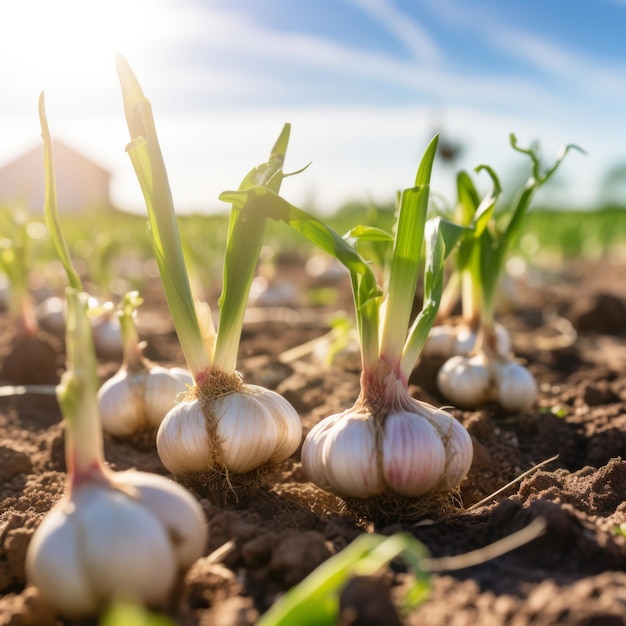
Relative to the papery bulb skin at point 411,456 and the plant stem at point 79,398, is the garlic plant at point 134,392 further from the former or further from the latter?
the plant stem at point 79,398

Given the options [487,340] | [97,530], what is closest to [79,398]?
[97,530]

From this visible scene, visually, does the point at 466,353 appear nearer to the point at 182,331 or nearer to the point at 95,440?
the point at 182,331

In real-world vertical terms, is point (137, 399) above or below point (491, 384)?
below

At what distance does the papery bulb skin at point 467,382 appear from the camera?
3168mm

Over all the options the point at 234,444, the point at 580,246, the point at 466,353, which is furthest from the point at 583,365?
the point at 580,246

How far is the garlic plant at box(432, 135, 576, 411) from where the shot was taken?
3119 mm

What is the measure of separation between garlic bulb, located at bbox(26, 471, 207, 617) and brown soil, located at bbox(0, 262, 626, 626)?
0.35 ft

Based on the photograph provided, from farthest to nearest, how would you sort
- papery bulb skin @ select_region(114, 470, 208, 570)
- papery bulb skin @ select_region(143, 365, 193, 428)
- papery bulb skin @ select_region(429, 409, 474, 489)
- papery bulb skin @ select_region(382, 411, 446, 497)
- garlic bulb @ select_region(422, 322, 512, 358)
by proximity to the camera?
garlic bulb @ select_region(422, 322, 512, 358), papery bulb skin @ select_region(143, 365, 193, 428), papery bulb skin @ select_region(429, 409, 474, 489), papery bulb skin @ select_region(382, 411, 446, 497), papery bulb skin @ select_region(114, 470, 208, 570)

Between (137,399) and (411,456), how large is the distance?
3.97ft

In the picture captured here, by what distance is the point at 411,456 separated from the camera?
6.25ft

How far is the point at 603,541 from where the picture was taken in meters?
1.61

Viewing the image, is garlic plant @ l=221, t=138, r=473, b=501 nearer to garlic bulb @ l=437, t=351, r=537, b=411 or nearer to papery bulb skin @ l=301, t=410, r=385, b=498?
papery bulb skin @ l=301, t=410, r=385, b=498

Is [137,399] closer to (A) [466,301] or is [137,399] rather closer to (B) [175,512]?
(B) [175,512]

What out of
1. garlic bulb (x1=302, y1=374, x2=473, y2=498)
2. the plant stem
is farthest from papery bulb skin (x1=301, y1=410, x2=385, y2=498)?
the plant stem
